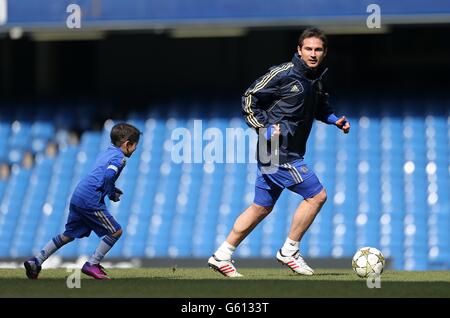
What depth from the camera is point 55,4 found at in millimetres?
14453

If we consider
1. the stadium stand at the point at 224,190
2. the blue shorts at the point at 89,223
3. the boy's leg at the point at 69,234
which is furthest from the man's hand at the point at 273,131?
the stadium stand at the point at 224,190

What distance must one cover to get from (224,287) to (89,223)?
65.6 inches

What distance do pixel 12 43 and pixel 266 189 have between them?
9.43 metres

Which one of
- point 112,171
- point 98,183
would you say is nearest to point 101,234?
point 98,183

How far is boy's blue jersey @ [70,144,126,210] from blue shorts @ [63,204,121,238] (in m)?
0.06

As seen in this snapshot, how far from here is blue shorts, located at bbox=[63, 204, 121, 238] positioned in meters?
9.03

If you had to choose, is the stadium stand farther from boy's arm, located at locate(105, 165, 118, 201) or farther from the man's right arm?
boy's arm, located at locate(105, 165, 118, 201)
